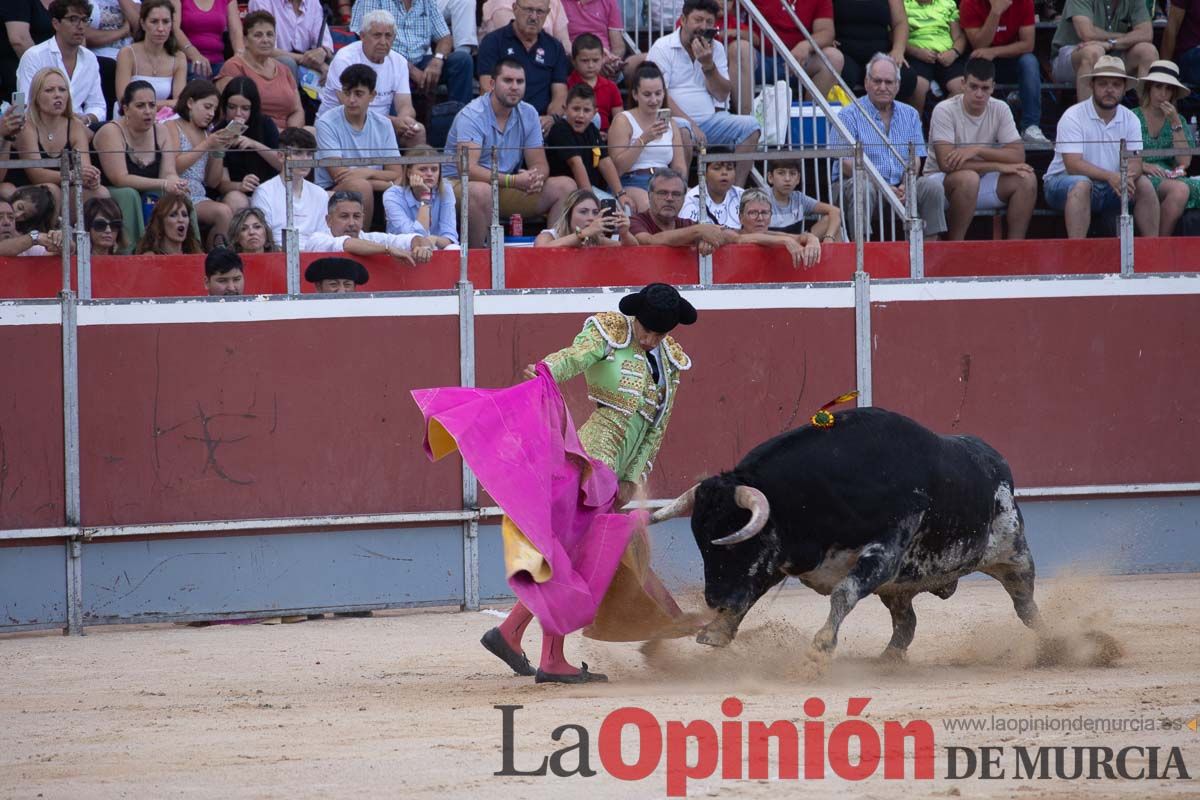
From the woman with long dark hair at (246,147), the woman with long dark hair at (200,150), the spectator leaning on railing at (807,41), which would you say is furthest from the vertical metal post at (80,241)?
the spectator leaning on railing at (807,41)

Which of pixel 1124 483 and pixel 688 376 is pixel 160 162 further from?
pixel 1124 483

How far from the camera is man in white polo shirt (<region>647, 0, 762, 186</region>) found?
8.78m

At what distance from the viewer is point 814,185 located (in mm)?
8453

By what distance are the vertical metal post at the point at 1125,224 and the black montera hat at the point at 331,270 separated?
3769mm

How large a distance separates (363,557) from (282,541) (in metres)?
0.37

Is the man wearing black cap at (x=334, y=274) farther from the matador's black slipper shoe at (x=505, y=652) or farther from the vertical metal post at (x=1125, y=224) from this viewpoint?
the vertical metal post at (x=1125, y=224)

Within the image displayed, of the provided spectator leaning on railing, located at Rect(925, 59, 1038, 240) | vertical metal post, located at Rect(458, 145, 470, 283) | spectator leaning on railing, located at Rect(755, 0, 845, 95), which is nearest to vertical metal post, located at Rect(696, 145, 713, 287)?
vertical metal post, located at Rect(458, 145, 470, 283)

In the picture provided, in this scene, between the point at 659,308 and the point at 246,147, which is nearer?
the point at 659,308

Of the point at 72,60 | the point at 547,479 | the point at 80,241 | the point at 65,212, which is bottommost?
the point at 547,479

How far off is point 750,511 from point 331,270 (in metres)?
2.94

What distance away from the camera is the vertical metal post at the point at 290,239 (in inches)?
283

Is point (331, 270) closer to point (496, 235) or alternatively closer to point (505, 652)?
point (496, 235)

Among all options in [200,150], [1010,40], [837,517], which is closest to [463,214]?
[200,150]

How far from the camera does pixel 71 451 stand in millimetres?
7094
